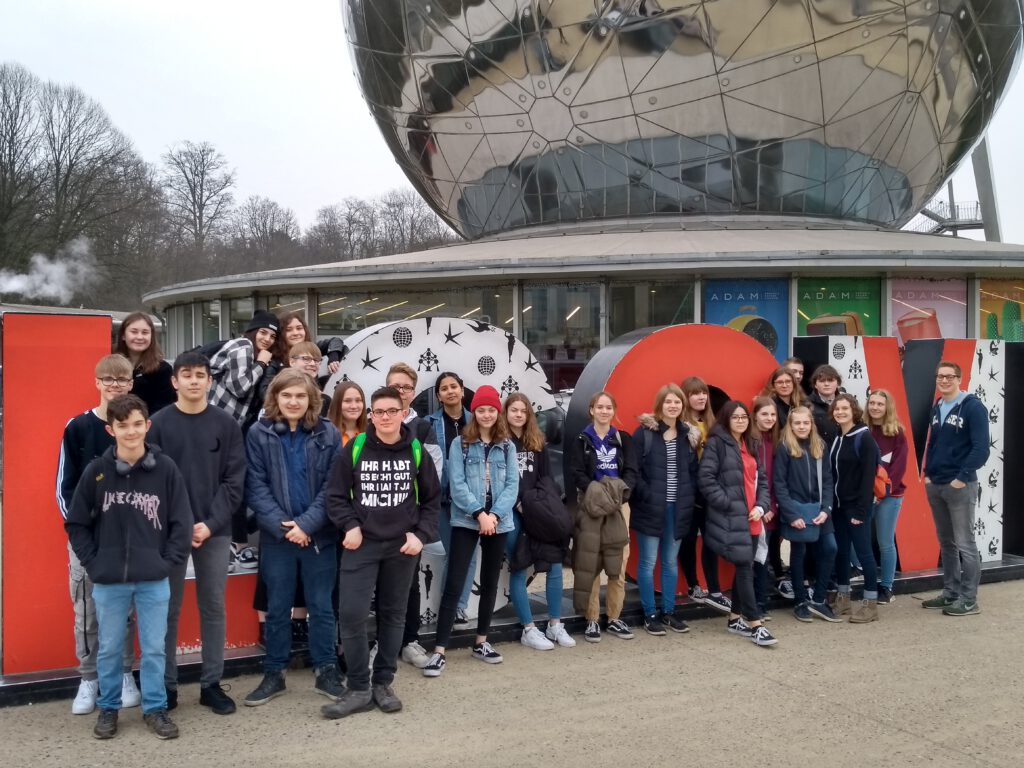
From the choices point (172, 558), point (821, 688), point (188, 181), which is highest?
point (188, 181)

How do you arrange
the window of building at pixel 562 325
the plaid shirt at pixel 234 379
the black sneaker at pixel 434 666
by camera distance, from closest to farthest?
the black sneaker at pixel 434 666 → the plaid shirt at pixel 234 379 → the window of building at pixel 562 325

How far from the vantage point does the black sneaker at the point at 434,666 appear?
5633 millimetres

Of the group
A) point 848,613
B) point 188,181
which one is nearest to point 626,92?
point 848,613

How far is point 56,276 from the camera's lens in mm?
41688

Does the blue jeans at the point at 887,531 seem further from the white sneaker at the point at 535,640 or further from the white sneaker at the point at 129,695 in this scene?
the white sneaker at the point at 129,695

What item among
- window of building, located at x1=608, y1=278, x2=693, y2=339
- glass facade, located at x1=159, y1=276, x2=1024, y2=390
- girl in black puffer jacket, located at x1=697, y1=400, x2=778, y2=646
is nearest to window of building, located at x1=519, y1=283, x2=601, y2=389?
glass facade, located at x1=159, y1=276, x2=1024, y2=390

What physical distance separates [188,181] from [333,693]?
212 feet

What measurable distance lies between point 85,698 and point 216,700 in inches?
29.3

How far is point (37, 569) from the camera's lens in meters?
5.29

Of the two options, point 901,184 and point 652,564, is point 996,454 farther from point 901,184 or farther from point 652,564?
point 901,184

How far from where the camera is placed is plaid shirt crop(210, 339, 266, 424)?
6059 millimetres

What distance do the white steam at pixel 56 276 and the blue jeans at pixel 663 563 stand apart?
133ft

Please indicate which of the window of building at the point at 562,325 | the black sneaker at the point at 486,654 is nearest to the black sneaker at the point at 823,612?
the black sneaker at the point at 486,654

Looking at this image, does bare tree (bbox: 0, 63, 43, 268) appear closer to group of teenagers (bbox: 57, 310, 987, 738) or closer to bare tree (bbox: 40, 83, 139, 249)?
bare tree (bbox: 40, 83, 139, 249)
